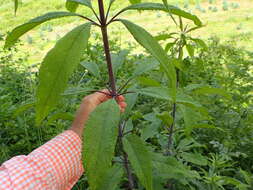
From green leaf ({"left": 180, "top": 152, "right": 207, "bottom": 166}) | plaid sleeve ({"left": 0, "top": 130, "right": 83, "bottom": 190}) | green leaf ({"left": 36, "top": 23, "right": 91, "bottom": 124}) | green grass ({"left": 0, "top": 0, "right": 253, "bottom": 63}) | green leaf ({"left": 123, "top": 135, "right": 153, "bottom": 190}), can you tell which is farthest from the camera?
green grass ({"left": 0, "top": 0, "right": 253, "bottom": 63})

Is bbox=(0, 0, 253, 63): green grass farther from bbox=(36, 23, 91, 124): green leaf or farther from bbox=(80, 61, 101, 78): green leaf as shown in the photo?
bbox=(36, 23, 91, 124): green leaf

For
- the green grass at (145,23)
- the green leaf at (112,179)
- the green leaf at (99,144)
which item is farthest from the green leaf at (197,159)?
the green grass at (145,23)

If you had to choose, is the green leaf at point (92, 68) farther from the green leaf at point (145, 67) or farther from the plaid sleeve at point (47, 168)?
the plaid sleeve at point (47, 168)

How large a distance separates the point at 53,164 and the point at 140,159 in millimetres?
472

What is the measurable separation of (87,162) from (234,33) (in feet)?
17.9

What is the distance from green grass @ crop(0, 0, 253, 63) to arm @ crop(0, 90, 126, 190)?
3.46 metres

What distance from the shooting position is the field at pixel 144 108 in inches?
27.3

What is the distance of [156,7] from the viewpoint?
82cm

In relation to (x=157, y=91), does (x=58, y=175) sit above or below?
below

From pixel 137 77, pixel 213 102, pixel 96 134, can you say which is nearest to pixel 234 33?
pixel 213 102

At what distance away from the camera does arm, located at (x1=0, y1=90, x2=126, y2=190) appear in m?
1.10

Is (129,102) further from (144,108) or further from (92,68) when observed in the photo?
(144,108)

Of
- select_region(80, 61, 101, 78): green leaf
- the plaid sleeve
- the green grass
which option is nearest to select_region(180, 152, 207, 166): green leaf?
the plaid sleeve

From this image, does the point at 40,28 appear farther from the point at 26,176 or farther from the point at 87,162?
the point at 87,162
